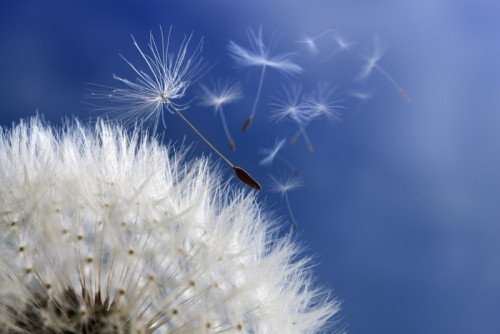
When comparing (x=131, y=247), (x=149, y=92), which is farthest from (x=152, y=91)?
(x=131, y=247)

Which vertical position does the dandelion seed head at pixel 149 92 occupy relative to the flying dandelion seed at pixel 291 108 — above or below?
below

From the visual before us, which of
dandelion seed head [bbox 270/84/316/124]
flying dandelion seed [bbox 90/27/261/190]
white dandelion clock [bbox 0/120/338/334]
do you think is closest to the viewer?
white dandelion clock [bbox 0/120/338/334]

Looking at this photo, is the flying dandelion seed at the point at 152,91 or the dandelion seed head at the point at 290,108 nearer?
the flying dandelion seed at the point at 152,91

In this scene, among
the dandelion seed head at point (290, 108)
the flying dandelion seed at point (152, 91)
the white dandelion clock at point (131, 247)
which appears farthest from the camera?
the dandelion seed head at point (290, 108)

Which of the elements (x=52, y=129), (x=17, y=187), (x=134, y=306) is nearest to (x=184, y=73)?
(x=52, y=129)

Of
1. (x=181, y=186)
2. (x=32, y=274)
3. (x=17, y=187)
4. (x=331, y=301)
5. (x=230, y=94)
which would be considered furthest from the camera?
(x=230, y=94)

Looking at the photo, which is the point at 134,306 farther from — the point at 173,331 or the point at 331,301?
the point at 331,301

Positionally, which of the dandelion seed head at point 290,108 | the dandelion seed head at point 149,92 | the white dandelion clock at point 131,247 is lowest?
the white dandelion clock at point 131,247

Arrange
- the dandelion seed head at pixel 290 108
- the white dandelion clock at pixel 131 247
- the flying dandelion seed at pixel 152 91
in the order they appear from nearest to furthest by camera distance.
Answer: the white dandelion clock at pixel 131 247 → the flying dandelion seed at pixel 152 91 → the dandelion seed head at pixel 290 108
